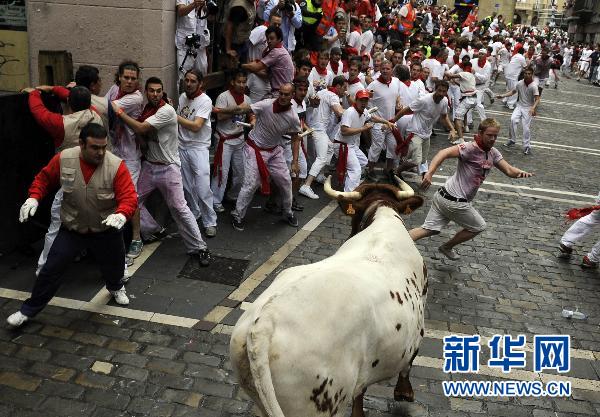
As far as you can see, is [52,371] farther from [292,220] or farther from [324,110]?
[324,110]

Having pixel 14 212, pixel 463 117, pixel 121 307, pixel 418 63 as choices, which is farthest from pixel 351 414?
pixel 463 117

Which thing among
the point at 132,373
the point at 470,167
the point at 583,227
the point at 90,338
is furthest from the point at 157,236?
the point at 583,227

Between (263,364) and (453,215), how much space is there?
500cm

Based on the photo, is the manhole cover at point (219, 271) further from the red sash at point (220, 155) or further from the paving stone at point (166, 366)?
the red sash at point (220, 155)

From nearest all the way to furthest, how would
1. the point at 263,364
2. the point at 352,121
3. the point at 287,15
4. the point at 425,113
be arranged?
1. the point at 263,364
2. the point at 352,121
3. the point at 425,113
4. the point at 287,15

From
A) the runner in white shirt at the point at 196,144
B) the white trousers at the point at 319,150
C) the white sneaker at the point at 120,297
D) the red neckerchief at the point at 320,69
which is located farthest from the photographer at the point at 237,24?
the white sneaker at the point at 120,297

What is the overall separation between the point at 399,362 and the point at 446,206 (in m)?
3.82

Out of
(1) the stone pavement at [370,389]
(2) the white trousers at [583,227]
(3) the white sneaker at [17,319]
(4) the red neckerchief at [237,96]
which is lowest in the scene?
(1) the stone pavement at [370,389]

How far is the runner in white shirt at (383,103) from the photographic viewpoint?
37.1 ft

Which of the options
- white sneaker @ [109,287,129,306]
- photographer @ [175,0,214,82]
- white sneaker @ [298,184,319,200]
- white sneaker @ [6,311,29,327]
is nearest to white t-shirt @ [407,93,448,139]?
white sneaker @ [298,184,319,200]

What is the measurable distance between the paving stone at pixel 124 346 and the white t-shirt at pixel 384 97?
295 inches

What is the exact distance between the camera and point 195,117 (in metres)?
7.69

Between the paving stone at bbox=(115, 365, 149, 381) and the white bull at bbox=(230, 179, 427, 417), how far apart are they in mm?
1863

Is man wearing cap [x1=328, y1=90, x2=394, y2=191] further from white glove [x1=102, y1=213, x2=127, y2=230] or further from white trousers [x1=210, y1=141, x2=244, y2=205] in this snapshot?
white glove [x1=102, y1=213, x2=127, y2=230]
